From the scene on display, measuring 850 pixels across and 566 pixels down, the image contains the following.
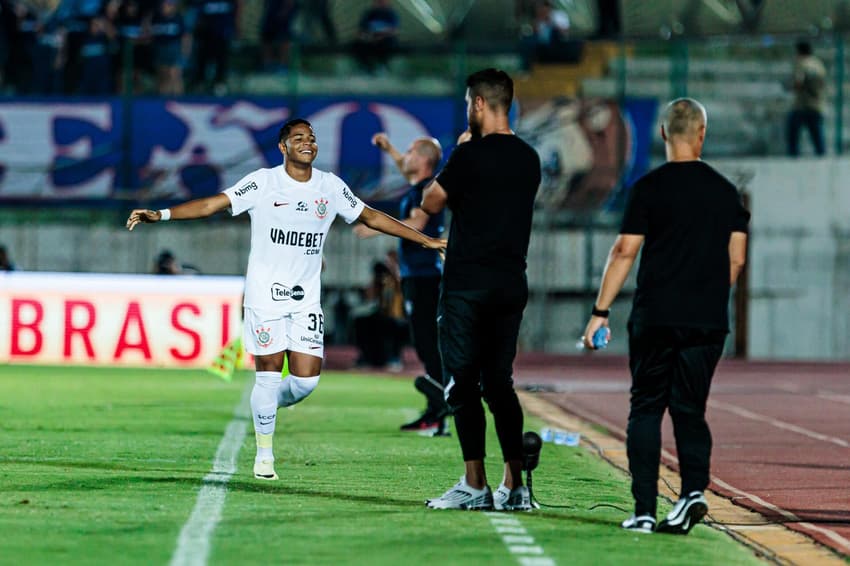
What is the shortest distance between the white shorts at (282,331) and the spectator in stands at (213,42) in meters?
20.0

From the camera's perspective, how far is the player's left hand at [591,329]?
8.79 m

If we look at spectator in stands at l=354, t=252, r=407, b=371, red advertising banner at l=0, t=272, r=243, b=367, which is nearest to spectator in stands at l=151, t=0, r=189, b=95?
spectator in stands at l=354, t=252, r=407, b=371

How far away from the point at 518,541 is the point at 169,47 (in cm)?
2333

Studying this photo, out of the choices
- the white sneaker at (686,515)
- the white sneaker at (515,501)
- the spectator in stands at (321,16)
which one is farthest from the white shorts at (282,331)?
the spectator in stands at (321,16)

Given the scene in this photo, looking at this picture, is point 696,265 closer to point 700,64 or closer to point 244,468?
point 244,468

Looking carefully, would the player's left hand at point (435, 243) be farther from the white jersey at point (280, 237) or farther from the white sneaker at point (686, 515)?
the white sneaker at point (686, 515)

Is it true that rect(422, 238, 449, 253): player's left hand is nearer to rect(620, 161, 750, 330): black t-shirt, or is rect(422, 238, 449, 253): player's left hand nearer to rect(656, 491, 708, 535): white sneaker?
rect(620, 161, 750, 330): black t-shirt

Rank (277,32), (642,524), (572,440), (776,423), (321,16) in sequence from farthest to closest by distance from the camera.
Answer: (321,16)
(277,32)
(776,423)
(572,440)
(642,524)

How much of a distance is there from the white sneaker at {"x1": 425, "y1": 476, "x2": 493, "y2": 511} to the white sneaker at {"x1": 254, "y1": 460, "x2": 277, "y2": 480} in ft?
5.03

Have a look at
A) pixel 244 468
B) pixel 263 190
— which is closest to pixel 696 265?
pixel 263 190

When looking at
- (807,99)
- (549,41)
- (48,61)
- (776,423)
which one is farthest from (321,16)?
(776,423)

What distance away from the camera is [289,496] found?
1001 centimetres

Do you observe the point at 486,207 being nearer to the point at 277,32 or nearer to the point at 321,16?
the point at 277,32

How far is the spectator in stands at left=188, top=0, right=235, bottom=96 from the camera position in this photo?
30.7m
